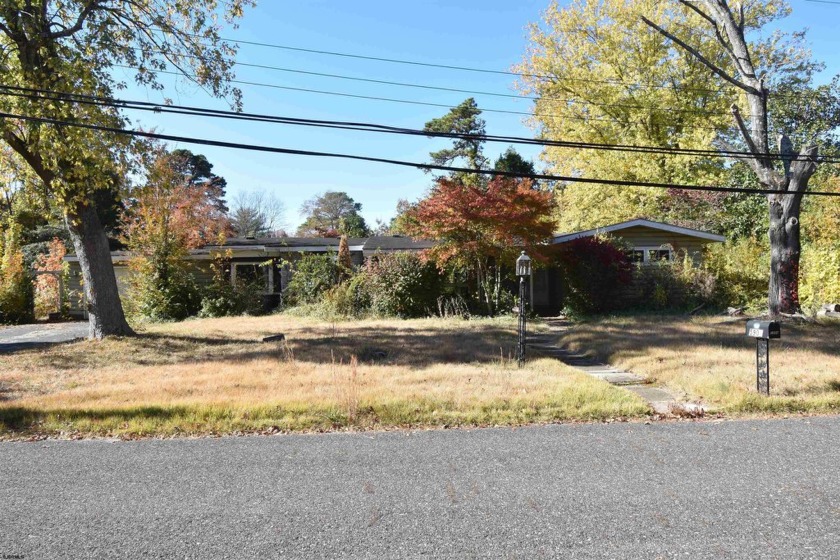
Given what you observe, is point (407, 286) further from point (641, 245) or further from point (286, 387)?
point (286, 387)

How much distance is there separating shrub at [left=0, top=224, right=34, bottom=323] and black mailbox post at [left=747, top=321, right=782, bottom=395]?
2336cm

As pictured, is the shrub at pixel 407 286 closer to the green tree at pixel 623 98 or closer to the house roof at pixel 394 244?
the house roof at pixel 394 244

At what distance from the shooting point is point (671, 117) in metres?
25.4

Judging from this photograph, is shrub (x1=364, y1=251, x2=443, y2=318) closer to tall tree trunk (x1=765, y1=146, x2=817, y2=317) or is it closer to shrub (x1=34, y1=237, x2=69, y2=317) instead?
tall tree trunk (x1=765, y1=146, x2=817, y2=317)

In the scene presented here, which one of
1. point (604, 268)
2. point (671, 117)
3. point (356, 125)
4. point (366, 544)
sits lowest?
point (366, 544)

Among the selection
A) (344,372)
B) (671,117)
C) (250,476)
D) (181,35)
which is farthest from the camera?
(671,117)

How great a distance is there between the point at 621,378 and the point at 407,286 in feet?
31.0

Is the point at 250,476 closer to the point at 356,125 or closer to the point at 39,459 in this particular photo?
the point at 39,459

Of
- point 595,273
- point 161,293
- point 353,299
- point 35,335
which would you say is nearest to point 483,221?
point 595,273

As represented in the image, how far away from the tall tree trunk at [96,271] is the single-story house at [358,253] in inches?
325

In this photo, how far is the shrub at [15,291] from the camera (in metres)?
19.9

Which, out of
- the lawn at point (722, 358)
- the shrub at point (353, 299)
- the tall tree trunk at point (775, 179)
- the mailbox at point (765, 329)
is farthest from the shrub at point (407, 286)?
the mailbox at point (765, 329)

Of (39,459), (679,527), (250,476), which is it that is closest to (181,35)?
(39,459)

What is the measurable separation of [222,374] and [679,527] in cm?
706
